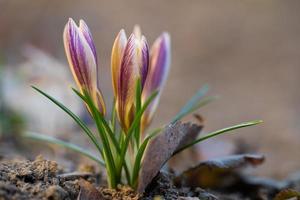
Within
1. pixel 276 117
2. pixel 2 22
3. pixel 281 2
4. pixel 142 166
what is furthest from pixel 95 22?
pixel 142 166

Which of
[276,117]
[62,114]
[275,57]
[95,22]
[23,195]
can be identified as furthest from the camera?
[95,22]

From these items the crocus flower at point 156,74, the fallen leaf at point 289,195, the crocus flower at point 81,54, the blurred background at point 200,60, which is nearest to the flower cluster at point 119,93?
the crocus flower at point 81,54

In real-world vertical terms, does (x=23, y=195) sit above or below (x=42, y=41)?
below

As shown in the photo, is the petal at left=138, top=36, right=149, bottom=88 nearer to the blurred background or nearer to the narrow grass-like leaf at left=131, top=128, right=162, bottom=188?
the narrow grass-like leaf at left=131, top=128, right=162, bottom=188

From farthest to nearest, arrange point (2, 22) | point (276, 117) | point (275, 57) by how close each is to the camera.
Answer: point (2, 22)
point (275, 57)
point (276, 117)

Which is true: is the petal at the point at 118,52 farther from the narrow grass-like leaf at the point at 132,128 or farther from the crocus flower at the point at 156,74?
the crocus flower at the point at 156,74

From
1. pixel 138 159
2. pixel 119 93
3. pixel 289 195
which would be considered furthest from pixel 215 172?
pixel 119 93

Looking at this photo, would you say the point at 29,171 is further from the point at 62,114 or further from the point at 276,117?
the point at 276,117

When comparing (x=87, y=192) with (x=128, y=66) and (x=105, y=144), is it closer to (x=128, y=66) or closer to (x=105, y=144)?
(x=105, y=144)

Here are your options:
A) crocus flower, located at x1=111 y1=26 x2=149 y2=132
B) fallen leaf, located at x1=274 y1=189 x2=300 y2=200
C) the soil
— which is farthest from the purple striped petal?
fallen leaf, located at x1=274 y1=189 x2=300 y2=200
